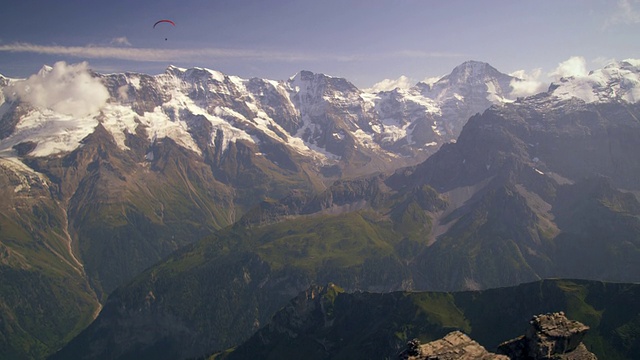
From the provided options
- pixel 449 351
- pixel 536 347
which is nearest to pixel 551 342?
pixel 536 347

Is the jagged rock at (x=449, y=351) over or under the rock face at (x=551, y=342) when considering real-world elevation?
under

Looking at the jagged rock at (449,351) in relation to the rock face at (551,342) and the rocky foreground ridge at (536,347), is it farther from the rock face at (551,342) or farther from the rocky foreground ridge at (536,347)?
the rock face at (551,342)

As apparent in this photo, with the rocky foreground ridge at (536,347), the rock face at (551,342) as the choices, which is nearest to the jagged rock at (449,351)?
the rocky foreground ridge at (536,347)

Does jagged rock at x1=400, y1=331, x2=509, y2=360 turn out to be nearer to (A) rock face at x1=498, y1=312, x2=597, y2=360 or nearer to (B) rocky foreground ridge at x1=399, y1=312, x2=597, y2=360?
(B) rocky foreground ridge at x1=399, y1=312, x2=597, y2=360

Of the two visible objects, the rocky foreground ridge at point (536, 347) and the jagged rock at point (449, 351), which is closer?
the rocky foreground ridge at point (536, 347)

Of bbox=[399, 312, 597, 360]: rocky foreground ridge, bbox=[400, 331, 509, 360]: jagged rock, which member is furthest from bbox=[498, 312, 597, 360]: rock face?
bbox=[400, 331, 509, 360]: jagged rock

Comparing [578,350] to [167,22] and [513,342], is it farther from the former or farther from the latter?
[167,22]

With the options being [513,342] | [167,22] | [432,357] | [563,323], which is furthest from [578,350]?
[167,22]
